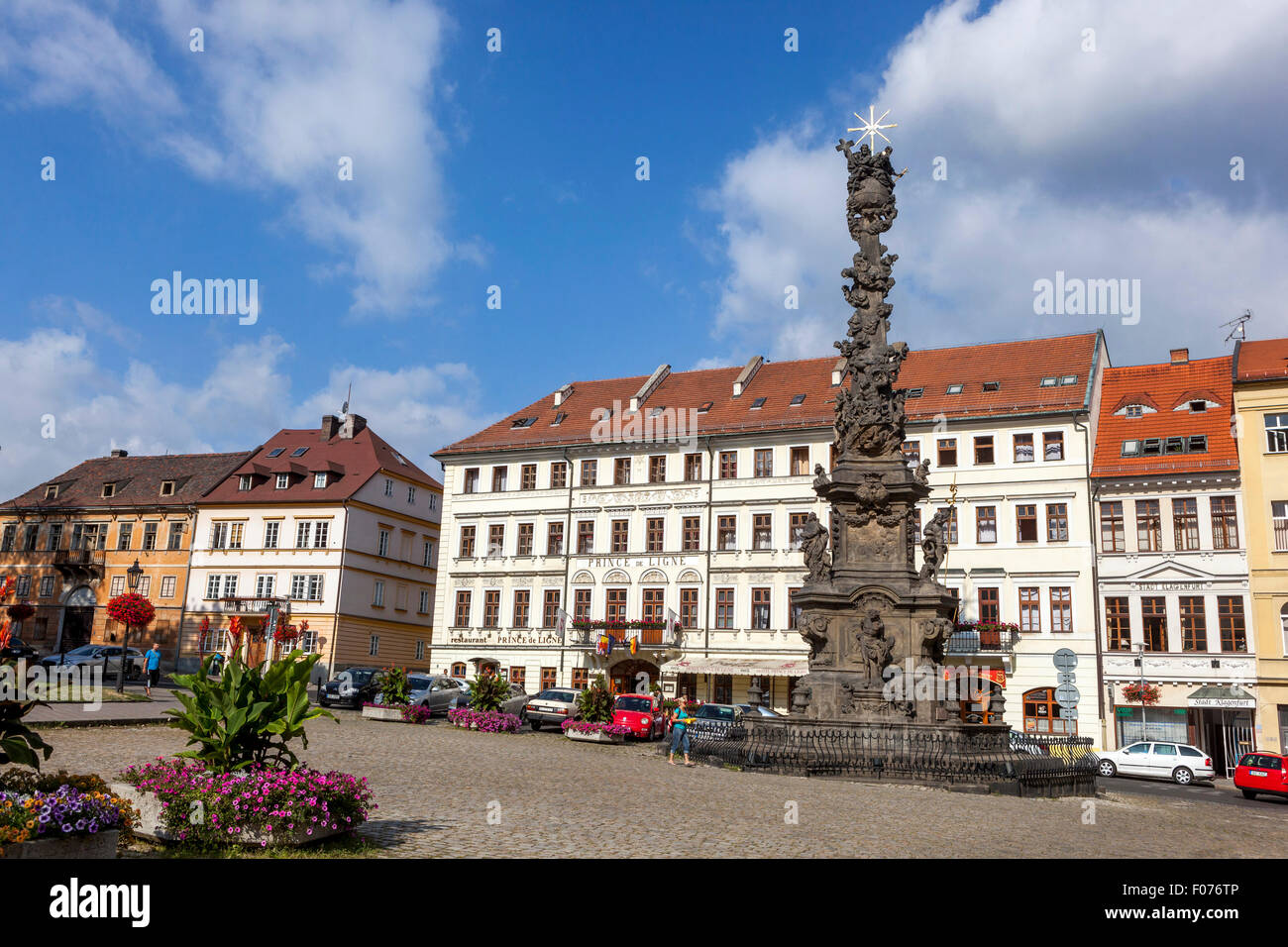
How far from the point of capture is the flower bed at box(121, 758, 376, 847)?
8.02 metres

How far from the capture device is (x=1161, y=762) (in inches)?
1203

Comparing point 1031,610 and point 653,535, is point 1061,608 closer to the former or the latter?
point 1031,610

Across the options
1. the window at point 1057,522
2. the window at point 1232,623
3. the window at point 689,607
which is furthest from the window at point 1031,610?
the window at point 689,607

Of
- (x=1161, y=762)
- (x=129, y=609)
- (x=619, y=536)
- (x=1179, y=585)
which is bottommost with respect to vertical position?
(x=1161, y=762)

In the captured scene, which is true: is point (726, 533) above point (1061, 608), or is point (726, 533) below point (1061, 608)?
above

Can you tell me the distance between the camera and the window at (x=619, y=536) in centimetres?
4612

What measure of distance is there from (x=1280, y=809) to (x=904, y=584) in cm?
1108

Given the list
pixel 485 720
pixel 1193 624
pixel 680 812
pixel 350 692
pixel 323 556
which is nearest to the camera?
pixel 680 812

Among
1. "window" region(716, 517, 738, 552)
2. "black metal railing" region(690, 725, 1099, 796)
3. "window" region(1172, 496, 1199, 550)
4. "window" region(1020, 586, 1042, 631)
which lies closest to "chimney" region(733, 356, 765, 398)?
"window" region(716, 517, 738, 552)

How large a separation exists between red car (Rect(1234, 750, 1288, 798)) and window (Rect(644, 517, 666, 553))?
24158 millimetres

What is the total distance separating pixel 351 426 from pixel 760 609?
90.9 ft

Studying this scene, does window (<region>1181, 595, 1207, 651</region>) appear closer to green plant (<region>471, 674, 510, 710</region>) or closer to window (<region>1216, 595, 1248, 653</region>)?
window (<region>1216, 595, 1248, 653</region>)

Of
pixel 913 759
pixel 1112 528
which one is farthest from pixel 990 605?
pixel 913 759
